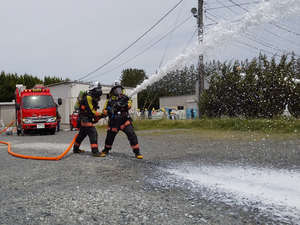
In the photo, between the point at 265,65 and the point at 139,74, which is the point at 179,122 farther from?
the point at 139,74

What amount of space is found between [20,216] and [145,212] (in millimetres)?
1483

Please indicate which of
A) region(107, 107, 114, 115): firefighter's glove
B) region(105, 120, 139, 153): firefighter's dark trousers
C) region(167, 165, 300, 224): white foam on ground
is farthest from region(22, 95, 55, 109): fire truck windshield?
region(167, 165, 300, 224): white foam on ground

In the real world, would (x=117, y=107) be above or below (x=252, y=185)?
above

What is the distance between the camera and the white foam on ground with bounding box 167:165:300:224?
391 centimetres

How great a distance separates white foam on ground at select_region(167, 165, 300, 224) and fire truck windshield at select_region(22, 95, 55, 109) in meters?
13.3

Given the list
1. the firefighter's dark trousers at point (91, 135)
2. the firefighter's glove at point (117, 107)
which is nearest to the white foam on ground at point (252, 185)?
the firefighter's glove at point (117, 107)

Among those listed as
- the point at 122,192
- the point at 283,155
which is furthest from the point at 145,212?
the point at 283,155

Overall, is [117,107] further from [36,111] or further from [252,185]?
[36,111]

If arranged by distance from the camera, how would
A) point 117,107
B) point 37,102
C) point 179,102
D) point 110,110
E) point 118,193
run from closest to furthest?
point 118,193 < point 117,107 < point 110,110 < point 37,102 < point 179,102

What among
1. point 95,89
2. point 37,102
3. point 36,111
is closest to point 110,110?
point 95,89

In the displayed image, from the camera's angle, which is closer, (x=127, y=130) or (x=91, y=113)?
(x=127, y=130)

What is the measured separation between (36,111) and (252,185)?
1500cm

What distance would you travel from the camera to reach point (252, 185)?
4949 mm

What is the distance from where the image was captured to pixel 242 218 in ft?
11.6
